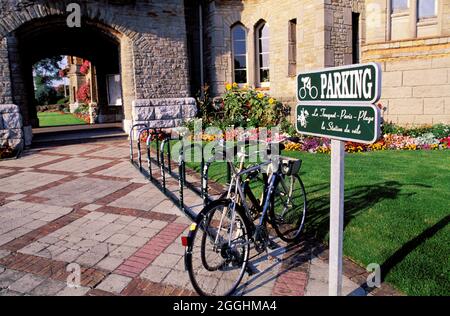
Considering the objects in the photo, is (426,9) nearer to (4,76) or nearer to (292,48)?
(292,48)

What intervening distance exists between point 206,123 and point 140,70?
298 centimetres

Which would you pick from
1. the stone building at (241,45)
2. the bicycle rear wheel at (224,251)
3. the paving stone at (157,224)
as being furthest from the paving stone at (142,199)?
the stone building at (241,45)

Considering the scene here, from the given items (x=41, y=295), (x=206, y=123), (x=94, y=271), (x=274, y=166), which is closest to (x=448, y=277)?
(x=274, y=166)

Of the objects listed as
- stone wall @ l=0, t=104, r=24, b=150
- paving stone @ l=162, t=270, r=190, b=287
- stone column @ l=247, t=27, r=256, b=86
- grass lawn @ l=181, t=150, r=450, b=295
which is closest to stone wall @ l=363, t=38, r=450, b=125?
grass lawn @ l=181, t=150, r=450, b=295

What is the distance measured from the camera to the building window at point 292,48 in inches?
512

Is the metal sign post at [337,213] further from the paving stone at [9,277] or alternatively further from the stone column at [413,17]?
the stone column at [413,17]

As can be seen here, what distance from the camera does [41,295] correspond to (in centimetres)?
309

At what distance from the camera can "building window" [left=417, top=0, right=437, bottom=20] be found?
11078 mm

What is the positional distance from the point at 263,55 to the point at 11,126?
9542 mm

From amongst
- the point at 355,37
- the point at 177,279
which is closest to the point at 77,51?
the point at 355,37

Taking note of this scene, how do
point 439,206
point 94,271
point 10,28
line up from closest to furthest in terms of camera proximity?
point 94,271 < point 439,206 < point 10,28

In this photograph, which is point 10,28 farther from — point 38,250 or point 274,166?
point 274,166

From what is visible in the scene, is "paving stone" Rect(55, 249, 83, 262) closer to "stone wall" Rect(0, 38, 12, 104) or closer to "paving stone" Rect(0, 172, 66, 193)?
"paving stone" Rect(0, 172, 66, 193)

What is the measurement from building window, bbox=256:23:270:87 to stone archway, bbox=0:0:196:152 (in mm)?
3309
